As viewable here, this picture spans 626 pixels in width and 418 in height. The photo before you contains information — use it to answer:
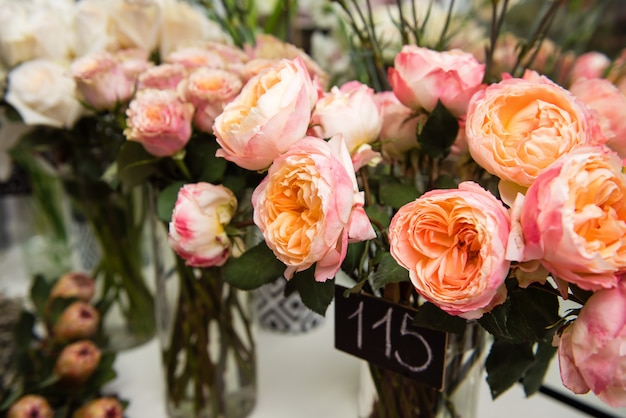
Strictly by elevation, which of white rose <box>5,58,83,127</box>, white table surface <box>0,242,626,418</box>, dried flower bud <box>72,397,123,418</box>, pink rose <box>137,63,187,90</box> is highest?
pink rose <box>137,63,187,90</box>

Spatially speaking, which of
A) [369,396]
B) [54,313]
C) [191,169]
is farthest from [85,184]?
[369,396]

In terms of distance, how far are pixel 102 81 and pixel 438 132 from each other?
311mm

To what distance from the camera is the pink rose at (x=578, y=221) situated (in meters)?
0.27

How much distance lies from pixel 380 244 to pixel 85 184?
0.46 m

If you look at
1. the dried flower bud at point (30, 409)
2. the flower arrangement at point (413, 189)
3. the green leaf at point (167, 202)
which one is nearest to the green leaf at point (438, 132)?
the flower arrangement at point (413, 189)

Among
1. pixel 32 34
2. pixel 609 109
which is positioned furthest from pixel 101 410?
pixel 609 109

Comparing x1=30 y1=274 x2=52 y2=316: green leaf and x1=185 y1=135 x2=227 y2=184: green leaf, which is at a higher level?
x1=185 y1=135 x2=227 y2=184: green leaf

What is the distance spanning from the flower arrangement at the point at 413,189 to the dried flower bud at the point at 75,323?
0.22 meters

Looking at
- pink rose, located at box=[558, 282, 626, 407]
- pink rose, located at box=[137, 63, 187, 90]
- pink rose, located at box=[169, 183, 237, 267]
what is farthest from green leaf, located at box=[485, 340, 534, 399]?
pink rose, located at box=[137, 63, 187, 90]

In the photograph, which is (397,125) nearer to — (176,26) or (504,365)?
(504,365)

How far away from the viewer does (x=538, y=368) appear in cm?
45

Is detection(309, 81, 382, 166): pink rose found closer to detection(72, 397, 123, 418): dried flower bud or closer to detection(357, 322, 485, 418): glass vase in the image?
detection(357, 322, 485, 418): glass vase

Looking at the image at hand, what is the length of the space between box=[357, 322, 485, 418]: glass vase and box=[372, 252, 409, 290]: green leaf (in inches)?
5.0

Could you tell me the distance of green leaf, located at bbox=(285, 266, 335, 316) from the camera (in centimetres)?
36
